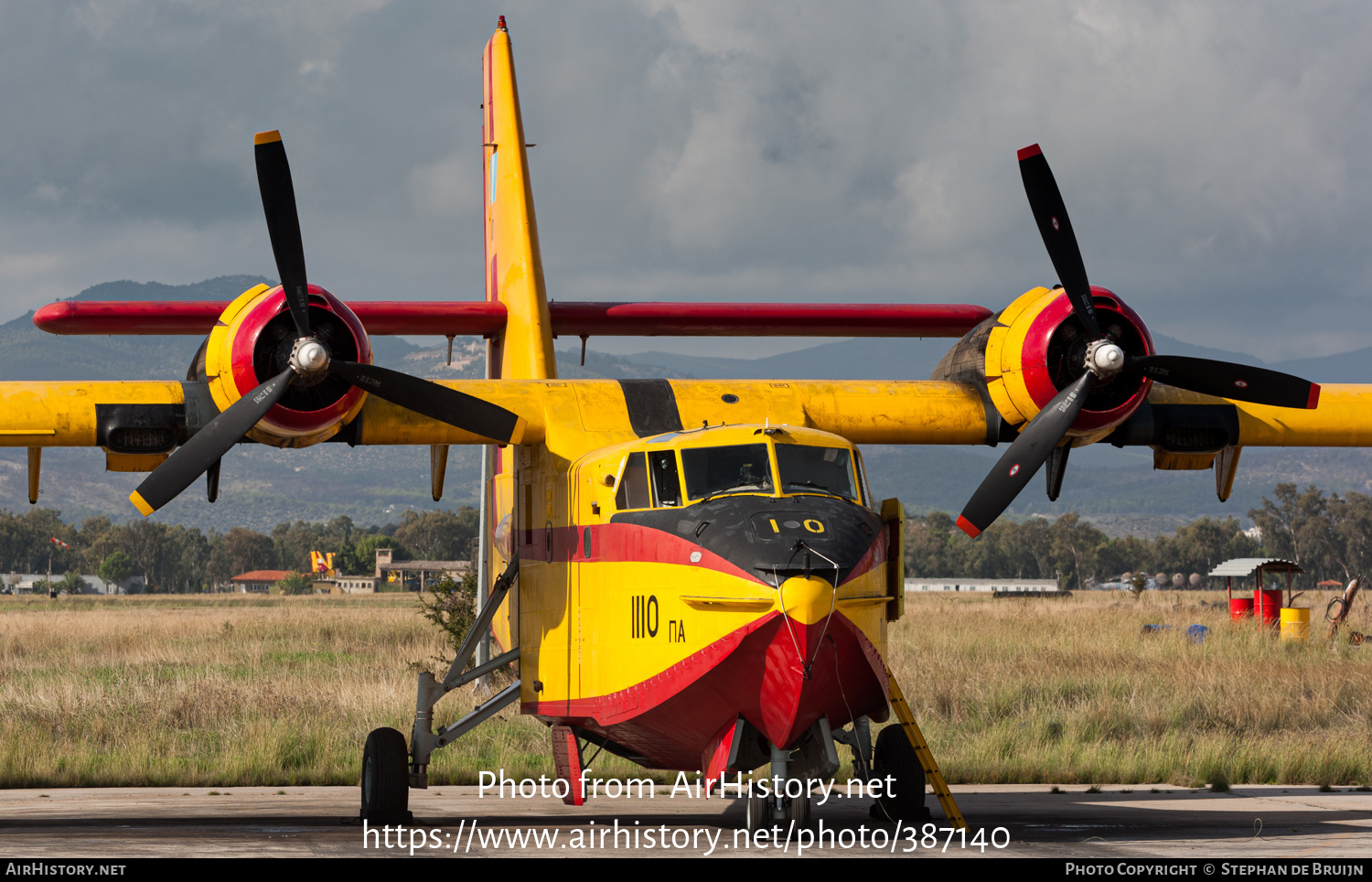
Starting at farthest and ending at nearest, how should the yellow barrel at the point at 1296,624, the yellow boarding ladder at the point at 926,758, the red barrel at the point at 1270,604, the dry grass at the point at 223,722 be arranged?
the red barrel at the point at 1270,604 < the yellow barrel at the point at 1296,624 < the dry grass at the point at 223,722 < the yellow boarding ladder at the point at 926,758

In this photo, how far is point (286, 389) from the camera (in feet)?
37.7

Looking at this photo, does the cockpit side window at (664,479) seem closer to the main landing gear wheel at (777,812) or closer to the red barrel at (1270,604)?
the main landing gear wheel at (777,812)

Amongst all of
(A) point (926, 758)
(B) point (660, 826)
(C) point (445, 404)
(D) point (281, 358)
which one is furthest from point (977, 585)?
(D) point (281, 358)

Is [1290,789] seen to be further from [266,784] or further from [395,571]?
[395,571]

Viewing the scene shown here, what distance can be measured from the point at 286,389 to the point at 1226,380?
8256 mm

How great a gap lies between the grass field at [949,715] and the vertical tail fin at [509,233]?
522 centimetres

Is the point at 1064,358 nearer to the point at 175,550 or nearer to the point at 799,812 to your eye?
the point at 799,812

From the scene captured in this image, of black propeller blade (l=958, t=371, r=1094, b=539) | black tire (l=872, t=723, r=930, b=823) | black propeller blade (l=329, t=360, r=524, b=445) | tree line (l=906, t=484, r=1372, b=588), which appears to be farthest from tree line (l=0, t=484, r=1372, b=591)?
black propeller blade (l=329, t=360, r=524, b=445)

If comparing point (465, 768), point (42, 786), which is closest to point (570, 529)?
point (465, 768)

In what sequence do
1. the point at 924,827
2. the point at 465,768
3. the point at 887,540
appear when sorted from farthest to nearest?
the point at 465,768 → the point at 924,827 → the point at 887,540

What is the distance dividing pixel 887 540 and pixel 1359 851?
4.42 m

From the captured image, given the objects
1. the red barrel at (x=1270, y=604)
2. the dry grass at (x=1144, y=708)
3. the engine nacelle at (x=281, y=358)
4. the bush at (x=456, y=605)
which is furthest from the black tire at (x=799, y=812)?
the red barrel at (x=1270, y=604)

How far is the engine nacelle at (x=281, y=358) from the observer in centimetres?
1167

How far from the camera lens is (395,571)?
14488 cm
